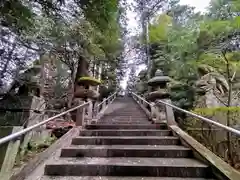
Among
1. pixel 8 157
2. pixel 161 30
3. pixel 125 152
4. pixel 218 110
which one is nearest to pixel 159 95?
pixel 218 110

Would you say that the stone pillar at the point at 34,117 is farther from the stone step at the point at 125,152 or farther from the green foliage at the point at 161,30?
the green foliage at the point at 161,30

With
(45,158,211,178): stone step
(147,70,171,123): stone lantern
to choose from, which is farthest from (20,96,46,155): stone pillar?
(147,70,171,123): stone lantern

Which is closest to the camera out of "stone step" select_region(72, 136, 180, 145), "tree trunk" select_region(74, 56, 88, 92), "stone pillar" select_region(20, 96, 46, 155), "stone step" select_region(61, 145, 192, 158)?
"stone step" select_region(61, 145, 192, 158)

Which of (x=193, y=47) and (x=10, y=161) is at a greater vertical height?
(x=193, y=47)

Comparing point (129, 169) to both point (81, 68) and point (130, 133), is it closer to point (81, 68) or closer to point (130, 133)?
point (130, 133)

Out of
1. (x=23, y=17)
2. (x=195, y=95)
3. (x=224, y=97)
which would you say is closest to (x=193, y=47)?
(x=195, y=95)

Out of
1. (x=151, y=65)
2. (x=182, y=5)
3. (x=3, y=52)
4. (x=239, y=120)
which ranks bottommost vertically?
(x=239, y=120)

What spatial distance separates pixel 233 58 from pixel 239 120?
7.38ft

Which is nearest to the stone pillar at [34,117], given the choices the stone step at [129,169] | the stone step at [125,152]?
the stone step at [125,152]

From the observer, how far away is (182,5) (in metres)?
15.0

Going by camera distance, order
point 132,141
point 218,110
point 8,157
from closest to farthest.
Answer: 1. point 8,157
2. point 132,141
3. point 218,110

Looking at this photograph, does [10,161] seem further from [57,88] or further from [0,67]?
[57,88]

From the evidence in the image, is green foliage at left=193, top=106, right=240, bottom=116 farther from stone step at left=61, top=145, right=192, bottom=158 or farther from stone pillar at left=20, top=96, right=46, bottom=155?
stone pillar at left=20, top=96, right=46, bottom=155

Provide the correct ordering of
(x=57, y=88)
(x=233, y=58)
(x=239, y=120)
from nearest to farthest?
(x=239, y=120) → (x=233, y=58) → (x=57, y=88)
